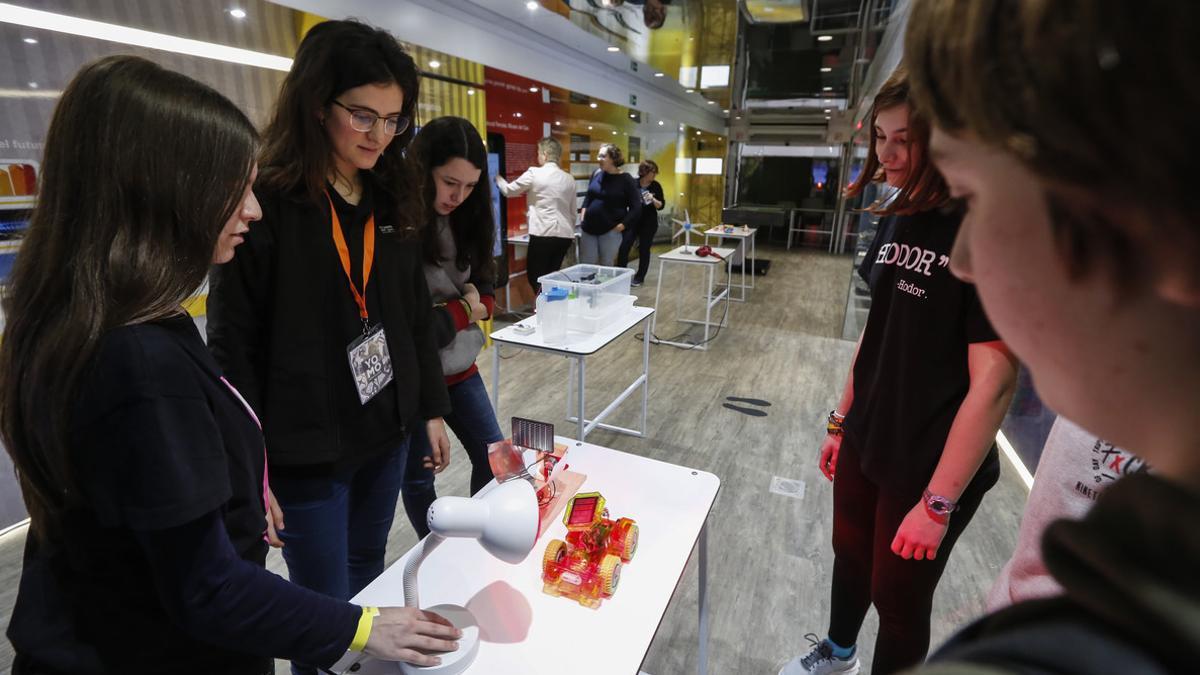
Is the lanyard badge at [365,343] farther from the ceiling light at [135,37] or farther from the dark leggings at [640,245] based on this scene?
the dark leggings at [640,245]

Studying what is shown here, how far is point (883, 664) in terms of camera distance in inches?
53.7

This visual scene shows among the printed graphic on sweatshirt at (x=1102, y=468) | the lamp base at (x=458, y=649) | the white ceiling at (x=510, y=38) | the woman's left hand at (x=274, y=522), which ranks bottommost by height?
the lamp base at (x=458, y=649)

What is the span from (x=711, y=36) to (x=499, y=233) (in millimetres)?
5164

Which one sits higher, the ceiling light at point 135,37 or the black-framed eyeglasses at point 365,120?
the ceiling light at point 135,37

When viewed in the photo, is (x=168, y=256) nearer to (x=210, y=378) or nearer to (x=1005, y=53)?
(x=210, y=378)

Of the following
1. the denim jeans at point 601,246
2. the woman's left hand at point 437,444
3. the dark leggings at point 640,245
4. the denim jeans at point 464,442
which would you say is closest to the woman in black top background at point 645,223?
the dark leggings at point 640,245

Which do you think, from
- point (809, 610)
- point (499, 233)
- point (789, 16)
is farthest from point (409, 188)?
point (789, 16)

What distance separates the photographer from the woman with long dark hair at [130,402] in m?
0.68

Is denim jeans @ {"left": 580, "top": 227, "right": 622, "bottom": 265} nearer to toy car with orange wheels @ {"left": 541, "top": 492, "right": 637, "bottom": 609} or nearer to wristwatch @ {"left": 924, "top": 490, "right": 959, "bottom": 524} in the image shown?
toy car with orange wheels @ {"left": 541, "top": 492, "right": 637, "bottom": 609}

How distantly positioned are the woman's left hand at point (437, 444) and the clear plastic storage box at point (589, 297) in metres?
1.31

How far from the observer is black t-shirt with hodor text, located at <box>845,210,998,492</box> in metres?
1.14

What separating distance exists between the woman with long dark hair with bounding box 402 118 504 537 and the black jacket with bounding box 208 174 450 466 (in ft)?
1.63

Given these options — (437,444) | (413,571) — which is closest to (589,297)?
(437,444)

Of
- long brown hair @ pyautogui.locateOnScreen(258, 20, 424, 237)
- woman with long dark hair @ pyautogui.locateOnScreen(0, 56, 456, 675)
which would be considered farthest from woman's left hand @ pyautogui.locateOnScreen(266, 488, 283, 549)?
long brown hair @ pyautogui.locateOnScreen(258, 20, 424, 237)
